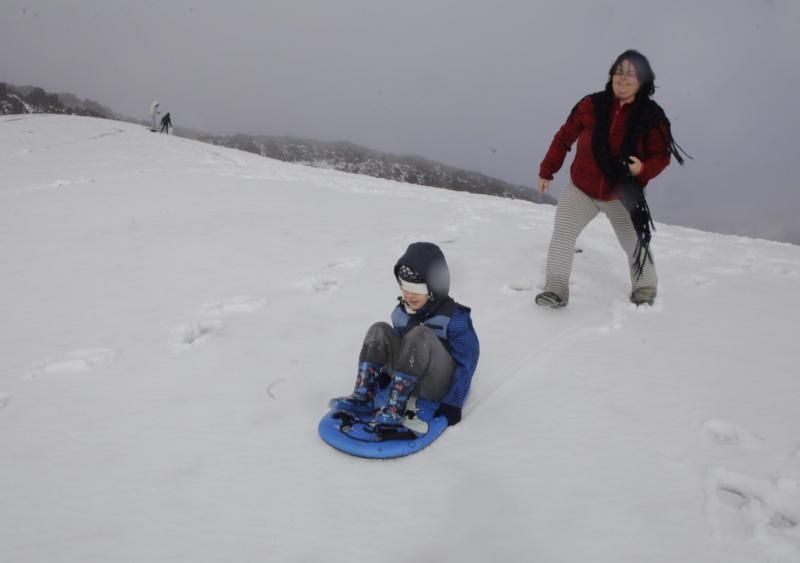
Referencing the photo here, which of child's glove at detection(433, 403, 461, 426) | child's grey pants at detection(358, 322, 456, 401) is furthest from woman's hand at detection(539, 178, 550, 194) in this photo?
child's glove at detection(433, 403, 461, 426)

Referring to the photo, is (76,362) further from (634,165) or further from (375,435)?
(634,165)

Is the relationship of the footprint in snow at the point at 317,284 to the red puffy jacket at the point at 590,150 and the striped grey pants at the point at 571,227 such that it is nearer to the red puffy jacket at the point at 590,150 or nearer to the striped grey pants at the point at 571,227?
the striped grey pants at the point at 571,227

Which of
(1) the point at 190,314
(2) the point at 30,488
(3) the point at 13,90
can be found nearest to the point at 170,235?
(1) the point at 190,314

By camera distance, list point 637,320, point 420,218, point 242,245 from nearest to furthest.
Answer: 1. point 637,320
2. point 242,245
3. point 420,218

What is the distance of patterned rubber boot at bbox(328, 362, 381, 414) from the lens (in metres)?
2.92

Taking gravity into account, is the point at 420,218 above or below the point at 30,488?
above

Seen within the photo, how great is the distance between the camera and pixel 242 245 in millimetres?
7004

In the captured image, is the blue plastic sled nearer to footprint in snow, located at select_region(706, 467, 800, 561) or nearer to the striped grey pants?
footprint in snow, located at select_region(706, 467, 800, 561)

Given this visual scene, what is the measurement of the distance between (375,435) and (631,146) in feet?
9.88

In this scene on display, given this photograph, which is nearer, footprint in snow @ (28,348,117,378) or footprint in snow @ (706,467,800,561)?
footprint in snow @ (706,467,800,561)

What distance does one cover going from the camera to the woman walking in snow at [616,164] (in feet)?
13.1

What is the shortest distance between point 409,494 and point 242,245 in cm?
534

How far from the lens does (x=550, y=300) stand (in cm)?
453

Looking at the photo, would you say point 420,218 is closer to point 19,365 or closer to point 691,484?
point 19,365
